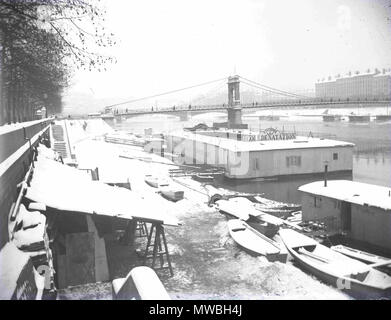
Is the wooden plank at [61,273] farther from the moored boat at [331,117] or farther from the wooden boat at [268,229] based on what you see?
the moored boat at [331,117]

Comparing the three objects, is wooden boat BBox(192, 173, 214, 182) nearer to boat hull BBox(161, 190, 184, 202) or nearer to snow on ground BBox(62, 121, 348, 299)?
boat hull BBox(161, 190, 184, 202)

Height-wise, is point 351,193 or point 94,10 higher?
point 94,10

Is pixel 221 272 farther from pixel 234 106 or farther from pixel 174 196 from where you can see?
pixel 234 106

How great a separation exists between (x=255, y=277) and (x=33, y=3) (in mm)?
10098

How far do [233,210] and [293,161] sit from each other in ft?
79.8

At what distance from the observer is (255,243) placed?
15039 millimetres

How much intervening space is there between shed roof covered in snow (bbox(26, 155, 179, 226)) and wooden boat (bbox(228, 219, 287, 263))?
13.7 ft

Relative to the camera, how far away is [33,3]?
873 cm

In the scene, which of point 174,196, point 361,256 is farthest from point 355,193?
point 174,196

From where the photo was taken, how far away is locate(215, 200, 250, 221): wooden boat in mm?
19469

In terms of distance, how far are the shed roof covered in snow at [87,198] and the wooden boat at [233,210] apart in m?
7.77

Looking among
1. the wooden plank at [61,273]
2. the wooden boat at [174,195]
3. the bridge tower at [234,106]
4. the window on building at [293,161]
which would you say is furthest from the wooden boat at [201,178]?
the bridge tower at [234,106]
